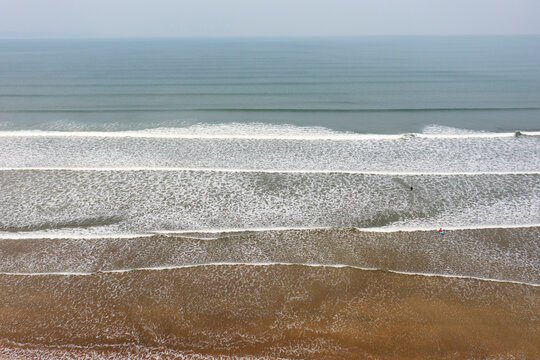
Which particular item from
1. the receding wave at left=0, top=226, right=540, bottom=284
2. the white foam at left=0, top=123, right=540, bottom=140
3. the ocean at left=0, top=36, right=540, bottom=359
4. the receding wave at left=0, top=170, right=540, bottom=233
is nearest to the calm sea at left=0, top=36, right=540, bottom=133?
the ocean at left=0, top=36, right=540, bottom=359

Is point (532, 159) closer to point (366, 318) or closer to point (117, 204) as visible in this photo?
point (366, 318)

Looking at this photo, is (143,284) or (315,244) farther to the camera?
(315,244)

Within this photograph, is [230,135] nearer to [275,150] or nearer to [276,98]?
[275,150]

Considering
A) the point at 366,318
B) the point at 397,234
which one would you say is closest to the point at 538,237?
the point at 397,234

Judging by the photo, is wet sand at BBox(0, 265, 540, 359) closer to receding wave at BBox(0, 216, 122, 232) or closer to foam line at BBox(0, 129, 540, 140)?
receding wave at BBox(0, 216, 122, 232)

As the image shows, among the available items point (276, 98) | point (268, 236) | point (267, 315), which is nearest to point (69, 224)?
point (268, 236)

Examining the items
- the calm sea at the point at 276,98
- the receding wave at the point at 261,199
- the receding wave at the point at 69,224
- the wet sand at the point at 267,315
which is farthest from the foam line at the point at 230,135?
the wet sand at the point at 267,315

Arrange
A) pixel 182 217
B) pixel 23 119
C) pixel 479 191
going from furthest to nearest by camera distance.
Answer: pixel 23 119 → pixel 479 191 → pixel 182 217
